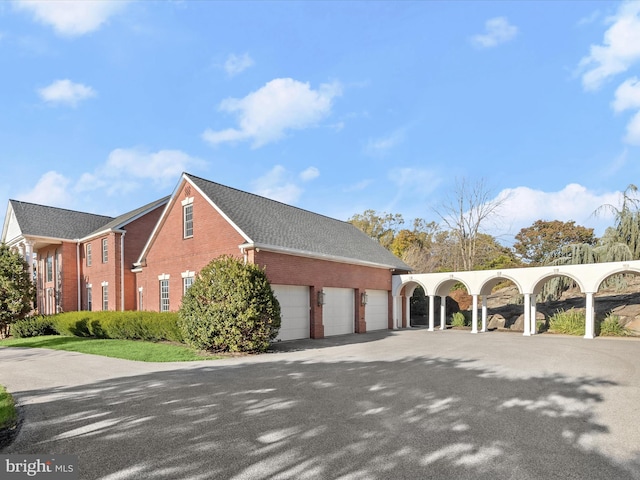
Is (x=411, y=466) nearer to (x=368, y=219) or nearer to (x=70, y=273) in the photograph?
(x=70, y=273)

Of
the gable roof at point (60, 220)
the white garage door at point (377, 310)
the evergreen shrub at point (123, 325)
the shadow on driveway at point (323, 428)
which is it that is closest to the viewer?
the shadow on driveway at point (323, 428)

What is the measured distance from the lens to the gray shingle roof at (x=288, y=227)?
17469mm

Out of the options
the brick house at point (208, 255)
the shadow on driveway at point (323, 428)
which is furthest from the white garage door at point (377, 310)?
the shadow on driveway at point (323, 428)

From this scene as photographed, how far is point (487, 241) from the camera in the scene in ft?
131

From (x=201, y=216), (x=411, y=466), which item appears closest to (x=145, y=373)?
(x=411, y=466)

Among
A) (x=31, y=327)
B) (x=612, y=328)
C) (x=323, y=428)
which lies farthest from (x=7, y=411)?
(x=612, y=328)

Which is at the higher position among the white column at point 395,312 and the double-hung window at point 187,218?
the double-hung window at point 187,218

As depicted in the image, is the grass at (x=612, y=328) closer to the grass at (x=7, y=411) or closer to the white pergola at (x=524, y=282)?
the white pergola at (x=524, y=282)

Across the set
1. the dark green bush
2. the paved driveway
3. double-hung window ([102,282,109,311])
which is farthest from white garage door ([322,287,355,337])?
the dark green bush

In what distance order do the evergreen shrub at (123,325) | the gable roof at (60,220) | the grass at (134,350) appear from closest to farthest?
the grass at (134,350)
the evergreen shrub at (123,325)
the gable roof at (60,220)

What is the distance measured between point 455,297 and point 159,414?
26.7 metres

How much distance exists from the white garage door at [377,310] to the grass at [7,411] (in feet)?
55.6

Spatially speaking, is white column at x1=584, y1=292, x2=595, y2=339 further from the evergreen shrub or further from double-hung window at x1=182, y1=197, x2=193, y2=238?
double-hung window at x1=182, y1=197, x2=193, y2=238

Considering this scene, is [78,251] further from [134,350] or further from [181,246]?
[134,350]
